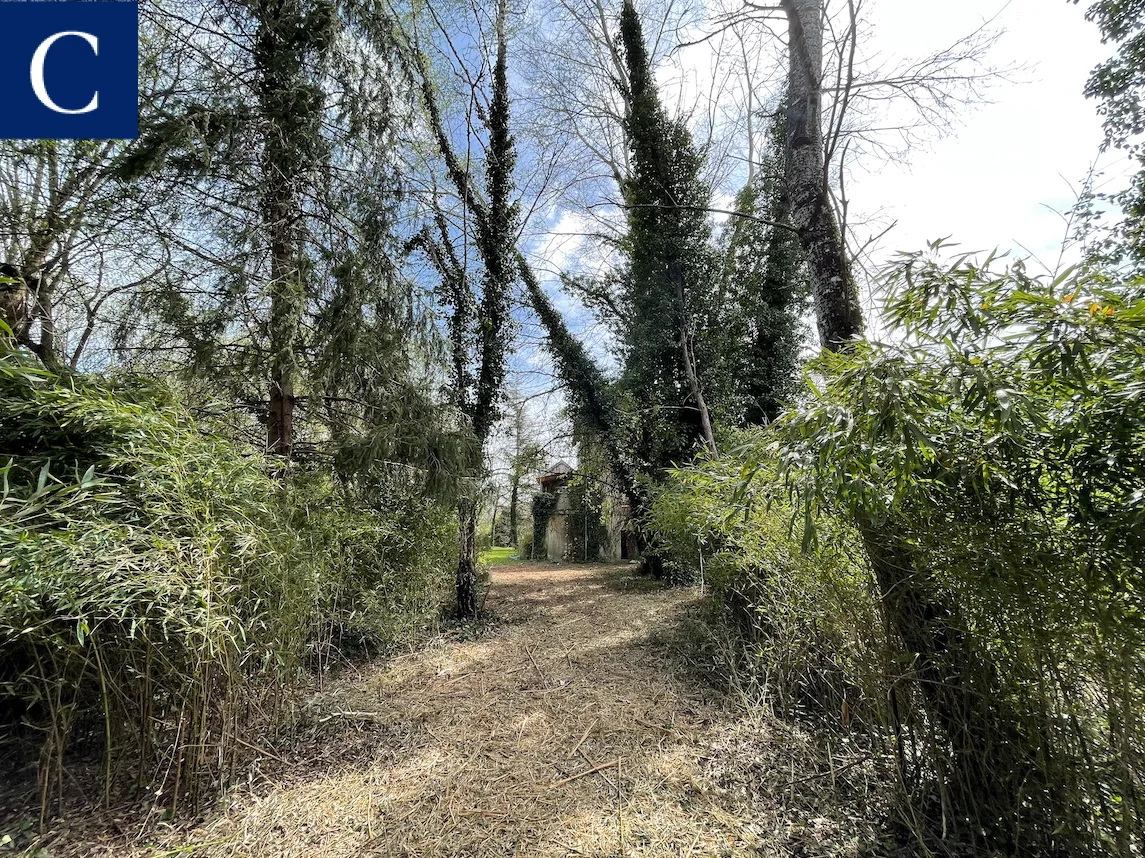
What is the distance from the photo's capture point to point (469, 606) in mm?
4172

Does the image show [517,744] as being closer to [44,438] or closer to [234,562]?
[234,562]

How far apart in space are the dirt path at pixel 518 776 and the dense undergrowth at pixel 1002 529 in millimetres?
546

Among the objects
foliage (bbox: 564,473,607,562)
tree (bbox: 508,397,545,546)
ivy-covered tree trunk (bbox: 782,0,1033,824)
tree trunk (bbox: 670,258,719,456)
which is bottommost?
foliage (bbox: 564,473,607,562)

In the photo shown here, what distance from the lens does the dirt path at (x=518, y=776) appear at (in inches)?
55.4

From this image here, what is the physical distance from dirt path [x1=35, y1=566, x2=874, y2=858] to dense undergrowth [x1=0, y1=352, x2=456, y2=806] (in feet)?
1.08

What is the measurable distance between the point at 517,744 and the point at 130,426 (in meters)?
2.04

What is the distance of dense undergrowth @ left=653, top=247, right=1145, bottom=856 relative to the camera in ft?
2.97

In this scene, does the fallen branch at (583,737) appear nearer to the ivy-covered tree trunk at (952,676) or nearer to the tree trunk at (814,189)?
the ivy-covered tree trunk at (952,676)

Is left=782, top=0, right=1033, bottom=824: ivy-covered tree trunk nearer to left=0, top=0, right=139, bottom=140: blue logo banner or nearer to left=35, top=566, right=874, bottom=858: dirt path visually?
left=35, top=566, right=874, bottom=858: dirt path

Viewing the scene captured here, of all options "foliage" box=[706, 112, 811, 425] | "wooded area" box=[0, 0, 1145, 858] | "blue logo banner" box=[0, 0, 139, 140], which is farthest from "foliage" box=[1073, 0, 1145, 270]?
"blue logo banner" box=[0, 0, 139, 140]

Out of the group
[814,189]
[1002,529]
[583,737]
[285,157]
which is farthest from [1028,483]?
[285,157]

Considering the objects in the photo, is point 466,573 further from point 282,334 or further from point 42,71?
point 42,71

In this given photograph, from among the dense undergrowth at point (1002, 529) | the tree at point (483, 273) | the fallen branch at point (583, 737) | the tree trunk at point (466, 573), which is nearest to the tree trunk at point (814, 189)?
the dense undergrowth at point (1002, 529)

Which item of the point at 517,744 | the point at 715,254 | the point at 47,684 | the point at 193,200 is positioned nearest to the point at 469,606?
the point at 517,744
